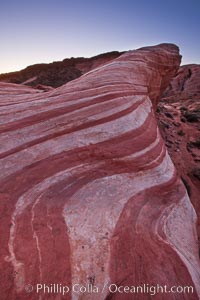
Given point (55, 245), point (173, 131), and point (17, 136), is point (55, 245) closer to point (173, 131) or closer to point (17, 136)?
point (17, 136)

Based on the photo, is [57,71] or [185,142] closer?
[185,142]

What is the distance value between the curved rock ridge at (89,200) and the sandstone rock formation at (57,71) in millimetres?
26626

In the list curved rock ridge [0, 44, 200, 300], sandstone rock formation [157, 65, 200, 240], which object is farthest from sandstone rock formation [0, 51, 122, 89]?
curved rock ridge [0, 44, 200, 300]

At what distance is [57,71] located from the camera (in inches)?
1415

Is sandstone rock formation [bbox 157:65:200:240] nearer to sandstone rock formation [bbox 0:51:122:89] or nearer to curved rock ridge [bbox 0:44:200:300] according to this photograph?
curved rock ridge [bbox 0:44:200:300]

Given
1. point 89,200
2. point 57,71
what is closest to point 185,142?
point 89,200

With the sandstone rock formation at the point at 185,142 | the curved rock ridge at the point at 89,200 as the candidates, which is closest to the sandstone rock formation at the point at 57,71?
the sandstone rock formation at the point at 185,142

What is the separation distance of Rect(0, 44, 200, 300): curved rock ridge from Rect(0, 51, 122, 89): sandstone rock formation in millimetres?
26626

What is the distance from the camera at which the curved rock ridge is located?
9.69 ft

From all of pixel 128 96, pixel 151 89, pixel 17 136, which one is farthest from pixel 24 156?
pixel 151 89

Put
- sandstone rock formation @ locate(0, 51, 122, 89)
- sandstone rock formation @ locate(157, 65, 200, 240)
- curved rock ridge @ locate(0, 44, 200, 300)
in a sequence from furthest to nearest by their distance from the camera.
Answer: sandstone rock formation @ locate(0, 51, 122, 89) → sandstone rock formation @ locate(157, 65, 200, 240) → curved rock ridge @ locate(0, 44, 200, 300)

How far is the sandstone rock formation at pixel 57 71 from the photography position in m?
32.3

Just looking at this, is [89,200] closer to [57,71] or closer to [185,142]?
[185,142]

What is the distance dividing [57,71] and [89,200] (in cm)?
3504
